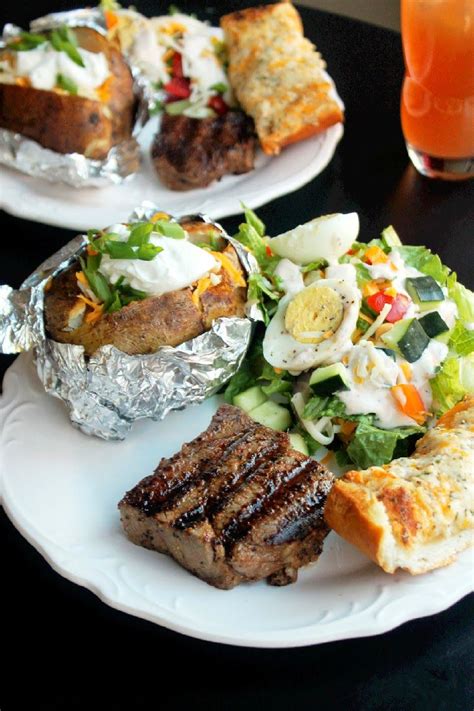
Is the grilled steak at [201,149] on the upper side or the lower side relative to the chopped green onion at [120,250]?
lower

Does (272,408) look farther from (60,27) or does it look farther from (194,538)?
(60,27)

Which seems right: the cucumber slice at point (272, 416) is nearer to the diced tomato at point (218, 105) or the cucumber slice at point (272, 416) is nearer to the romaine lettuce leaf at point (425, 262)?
the romaine lettuce leaf at point (425, 262)

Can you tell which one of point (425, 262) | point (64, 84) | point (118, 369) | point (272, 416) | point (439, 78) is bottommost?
point (272, 416)

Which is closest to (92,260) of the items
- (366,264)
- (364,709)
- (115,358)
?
(115,358)

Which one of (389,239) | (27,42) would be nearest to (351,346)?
(389,239)

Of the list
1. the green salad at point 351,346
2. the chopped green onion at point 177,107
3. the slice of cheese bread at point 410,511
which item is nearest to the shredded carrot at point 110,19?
the chopped green onion at point 177,107

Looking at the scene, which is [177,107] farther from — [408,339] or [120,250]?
[408,339]
